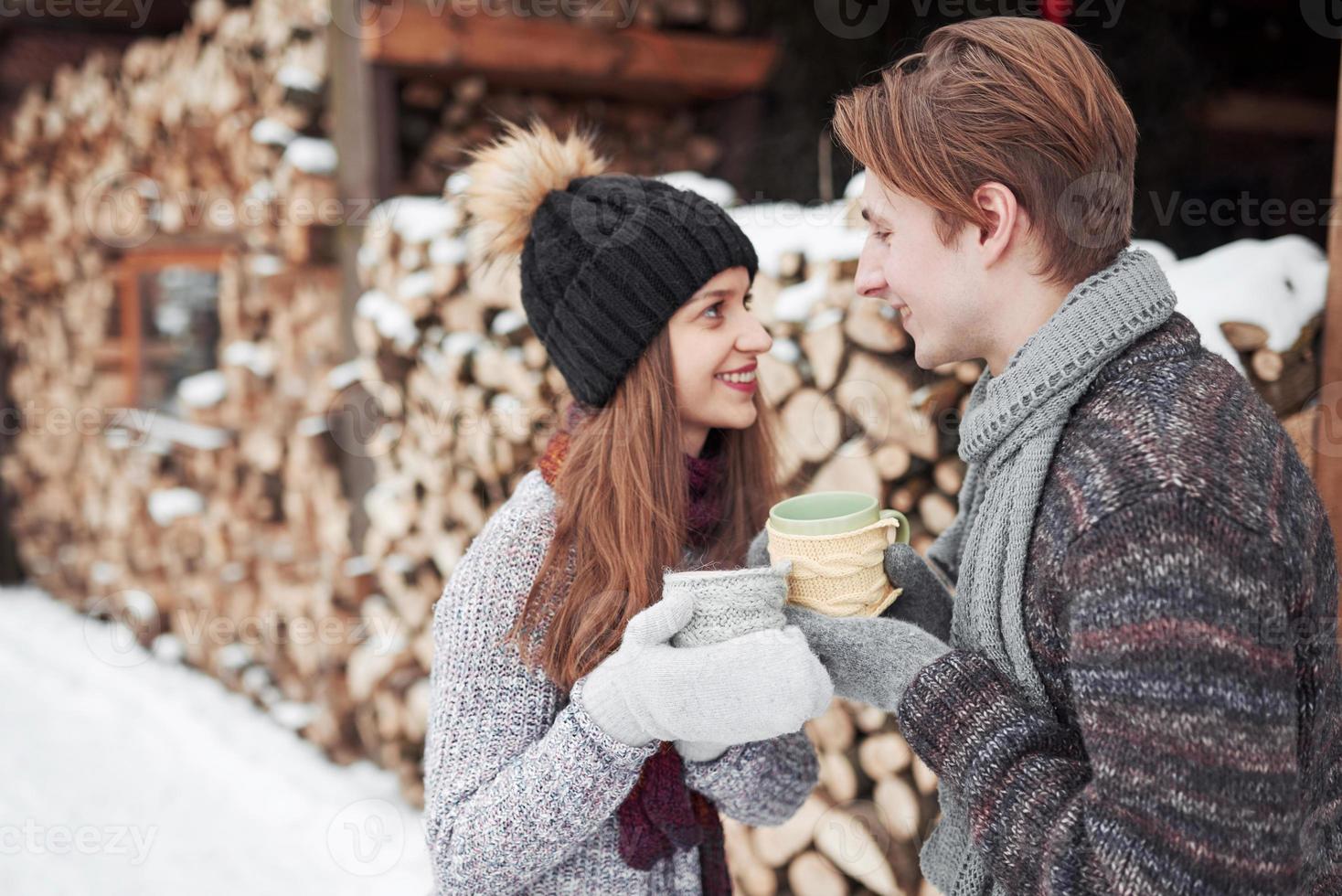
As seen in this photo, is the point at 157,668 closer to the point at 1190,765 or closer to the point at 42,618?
the point at 42,618

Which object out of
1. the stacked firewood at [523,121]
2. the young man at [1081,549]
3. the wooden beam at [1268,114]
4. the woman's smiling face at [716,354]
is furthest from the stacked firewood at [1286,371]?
the wooden beam at [1268,114]

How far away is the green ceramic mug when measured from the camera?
1.40m

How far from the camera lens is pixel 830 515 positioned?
1566 millimetres

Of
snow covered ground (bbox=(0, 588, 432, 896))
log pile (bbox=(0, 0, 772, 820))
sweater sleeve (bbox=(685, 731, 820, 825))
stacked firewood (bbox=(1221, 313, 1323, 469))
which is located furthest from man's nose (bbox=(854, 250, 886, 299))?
snow covered ground (bbox=(0, 588, 432, 896))

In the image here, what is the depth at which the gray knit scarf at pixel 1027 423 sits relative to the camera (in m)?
1.17

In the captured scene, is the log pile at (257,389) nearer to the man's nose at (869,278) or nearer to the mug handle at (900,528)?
the mug handle at (900,528)

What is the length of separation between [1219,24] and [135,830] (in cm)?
561

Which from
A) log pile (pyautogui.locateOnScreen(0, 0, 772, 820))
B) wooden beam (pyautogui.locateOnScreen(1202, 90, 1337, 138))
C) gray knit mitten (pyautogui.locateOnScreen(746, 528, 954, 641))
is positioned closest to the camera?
gray knit mitten (pyautogui.locateOnScreen(746, 528, 954, 641))

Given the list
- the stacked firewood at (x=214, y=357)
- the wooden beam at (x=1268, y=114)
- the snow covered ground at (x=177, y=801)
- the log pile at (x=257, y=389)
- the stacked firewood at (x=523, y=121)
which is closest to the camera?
the snow covered ground at (x=177, y=801)

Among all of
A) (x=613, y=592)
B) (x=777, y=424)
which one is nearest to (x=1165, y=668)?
(x=613, y=592)

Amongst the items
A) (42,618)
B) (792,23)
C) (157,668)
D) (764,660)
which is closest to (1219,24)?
(792,23)

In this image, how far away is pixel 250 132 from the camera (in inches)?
171

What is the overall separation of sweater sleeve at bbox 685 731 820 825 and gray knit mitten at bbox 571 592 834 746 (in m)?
0.39

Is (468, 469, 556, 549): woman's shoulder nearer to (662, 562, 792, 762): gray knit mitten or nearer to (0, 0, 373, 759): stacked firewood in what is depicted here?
(662, 562, 792, 762): gray knit mitten
